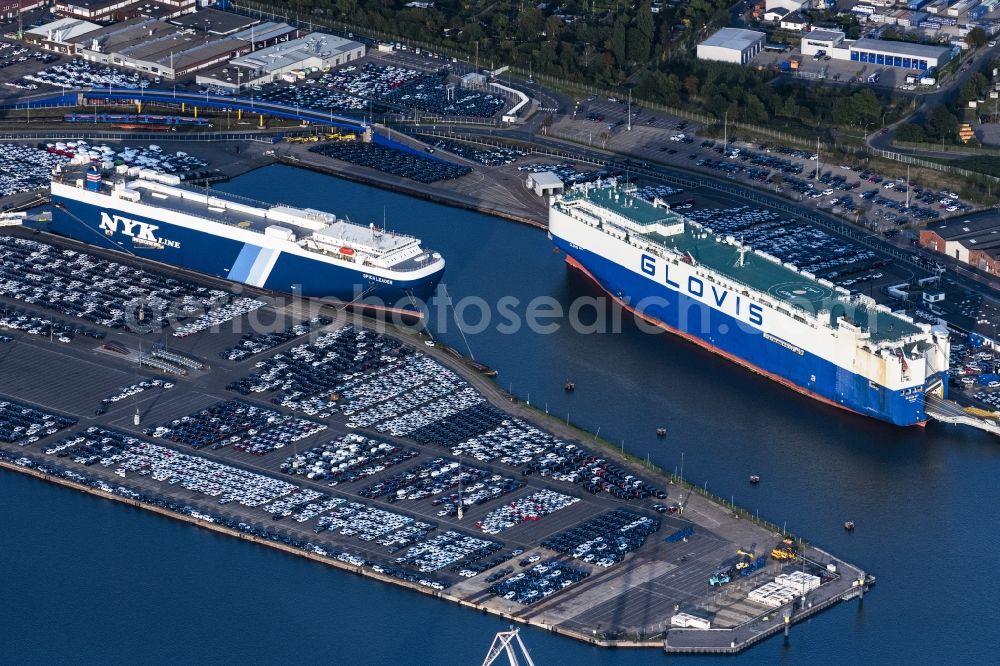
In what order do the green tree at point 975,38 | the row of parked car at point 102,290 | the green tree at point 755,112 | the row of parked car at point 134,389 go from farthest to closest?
the green tree at point 975,38
the green tree at point 755,112
the row of parked car at point 102,290
the row of parked car at point 134,389

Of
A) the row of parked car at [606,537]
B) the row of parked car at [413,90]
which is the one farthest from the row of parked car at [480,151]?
the row of parked car at [606,537]

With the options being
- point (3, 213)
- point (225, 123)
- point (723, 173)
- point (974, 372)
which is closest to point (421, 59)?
point (225, 123)

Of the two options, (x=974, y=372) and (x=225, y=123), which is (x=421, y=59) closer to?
(x=225, y=123)

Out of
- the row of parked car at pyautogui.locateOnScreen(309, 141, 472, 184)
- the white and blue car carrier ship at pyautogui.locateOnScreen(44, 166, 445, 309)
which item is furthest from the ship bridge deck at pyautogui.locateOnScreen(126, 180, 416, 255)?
the row of parked car at pyautogui.locateOnScreen(309, 141, 472, 184)

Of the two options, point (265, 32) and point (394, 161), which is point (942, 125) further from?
point (265, 32)

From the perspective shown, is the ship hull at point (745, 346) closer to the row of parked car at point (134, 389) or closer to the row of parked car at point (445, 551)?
the row of parked car at point (445, 551)

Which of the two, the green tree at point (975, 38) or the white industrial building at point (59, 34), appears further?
the white industrial building at point (59, 34)

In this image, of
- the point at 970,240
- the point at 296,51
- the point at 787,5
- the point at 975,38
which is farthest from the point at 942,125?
the point at 296,51
